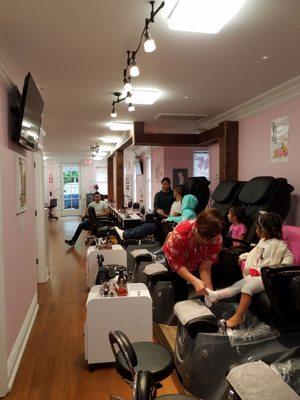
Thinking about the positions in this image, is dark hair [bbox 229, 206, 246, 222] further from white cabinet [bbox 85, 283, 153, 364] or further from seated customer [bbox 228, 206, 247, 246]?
white cabinet [bbox 85, 283, 153, 364]

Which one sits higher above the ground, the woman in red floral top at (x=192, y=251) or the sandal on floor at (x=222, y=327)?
the woman in red floral top at (x=192, y=251)

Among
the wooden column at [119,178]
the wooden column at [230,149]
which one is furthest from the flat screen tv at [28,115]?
the wooden column at [119,178]

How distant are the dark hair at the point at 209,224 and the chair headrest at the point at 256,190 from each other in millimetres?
1682

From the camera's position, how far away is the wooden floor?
2.17 meters

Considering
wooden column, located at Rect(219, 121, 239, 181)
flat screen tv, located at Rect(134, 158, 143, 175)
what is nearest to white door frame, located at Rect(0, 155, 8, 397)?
wooden column, located at Rect(219, 121, 239, 181)

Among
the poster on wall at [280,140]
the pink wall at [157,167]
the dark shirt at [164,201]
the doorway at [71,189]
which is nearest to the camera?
the poster on wall at [280,140]

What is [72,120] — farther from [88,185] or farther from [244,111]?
[88,185]

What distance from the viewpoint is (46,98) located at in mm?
4082

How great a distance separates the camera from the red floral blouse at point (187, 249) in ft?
7.68

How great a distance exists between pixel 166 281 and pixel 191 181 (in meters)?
2.68

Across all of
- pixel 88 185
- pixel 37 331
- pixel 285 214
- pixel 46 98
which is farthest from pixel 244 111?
pixel 88 185

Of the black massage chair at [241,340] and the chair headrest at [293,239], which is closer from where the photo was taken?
the black massage chair at [241,340]

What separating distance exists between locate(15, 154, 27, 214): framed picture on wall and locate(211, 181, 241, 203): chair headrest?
8.30ft

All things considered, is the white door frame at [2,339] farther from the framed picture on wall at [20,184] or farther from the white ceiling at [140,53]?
the white ceiling at [140,53]
